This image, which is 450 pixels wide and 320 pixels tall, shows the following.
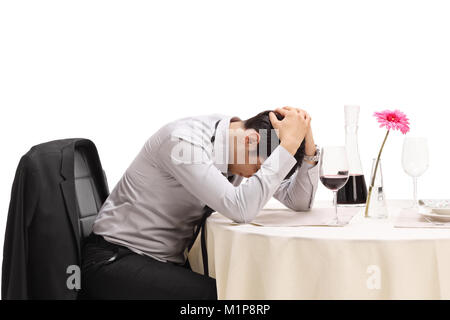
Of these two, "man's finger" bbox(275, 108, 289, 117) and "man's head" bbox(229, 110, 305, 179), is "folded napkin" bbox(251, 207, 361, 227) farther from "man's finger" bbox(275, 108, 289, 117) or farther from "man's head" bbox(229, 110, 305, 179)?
"man's finger" bbox(275, 108, 289, 117)

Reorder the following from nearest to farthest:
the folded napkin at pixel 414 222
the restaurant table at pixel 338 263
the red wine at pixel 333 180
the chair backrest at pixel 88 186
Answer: the restaurant table at pixel 338 263 → the folded napkin at pixel 414 222 → the red wine at pixel 333 180 → the chair backrest at pixel 88 186

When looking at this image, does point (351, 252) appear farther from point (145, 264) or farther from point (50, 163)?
point (50, 163)

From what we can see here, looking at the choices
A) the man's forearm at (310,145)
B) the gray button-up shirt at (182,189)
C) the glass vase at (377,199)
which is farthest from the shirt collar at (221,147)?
the glass vase at (377,199)

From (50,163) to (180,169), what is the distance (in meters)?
0.55

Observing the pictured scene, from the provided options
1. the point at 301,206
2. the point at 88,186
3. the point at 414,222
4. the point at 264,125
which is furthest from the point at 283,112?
the point at 88,186

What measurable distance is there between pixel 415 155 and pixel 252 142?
0.74 metres

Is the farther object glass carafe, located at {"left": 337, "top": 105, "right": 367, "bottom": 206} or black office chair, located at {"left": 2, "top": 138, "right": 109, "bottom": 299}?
glass carafe, located at {"left": 337, "top": 105, "right": 367, "bottom": 206}

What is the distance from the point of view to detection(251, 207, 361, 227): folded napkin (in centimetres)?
204

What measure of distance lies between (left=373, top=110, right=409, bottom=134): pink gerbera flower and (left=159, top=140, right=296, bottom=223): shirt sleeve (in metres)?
0.41

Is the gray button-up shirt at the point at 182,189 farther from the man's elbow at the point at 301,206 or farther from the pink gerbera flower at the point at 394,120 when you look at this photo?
the pink gerbera flower at the point at 394,120

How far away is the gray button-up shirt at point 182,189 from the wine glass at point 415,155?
0.39 metres

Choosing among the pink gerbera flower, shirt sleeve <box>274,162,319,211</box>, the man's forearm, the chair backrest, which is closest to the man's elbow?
shirt sleeve <box>274,162,319,211</box>

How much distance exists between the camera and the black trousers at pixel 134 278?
208 cm

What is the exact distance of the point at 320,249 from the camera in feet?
5.68
